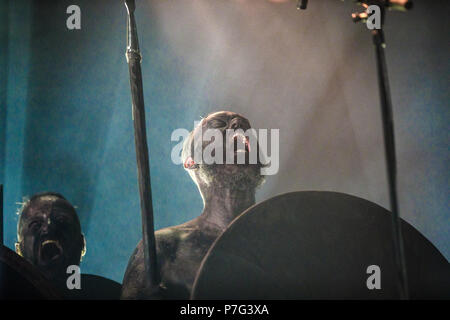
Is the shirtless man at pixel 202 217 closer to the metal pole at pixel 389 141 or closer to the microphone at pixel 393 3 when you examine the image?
the metal pole at pixel 389 141

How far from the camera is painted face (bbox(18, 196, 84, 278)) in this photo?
2435 millimetres

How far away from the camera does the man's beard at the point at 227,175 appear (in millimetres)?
2580

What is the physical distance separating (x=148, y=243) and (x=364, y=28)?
1.86 meters

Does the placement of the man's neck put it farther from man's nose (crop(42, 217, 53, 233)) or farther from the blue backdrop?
man's nose (crop(42, 217, 53, 233))

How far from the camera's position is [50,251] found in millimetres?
2457

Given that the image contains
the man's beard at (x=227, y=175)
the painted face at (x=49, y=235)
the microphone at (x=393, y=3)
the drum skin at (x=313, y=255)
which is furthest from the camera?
the man's beard at (x=227, y=175)

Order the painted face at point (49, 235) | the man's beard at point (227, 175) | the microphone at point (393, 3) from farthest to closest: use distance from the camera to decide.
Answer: the man's beard at point (227, 175) → the painted face at point (49, 235) → the microphone at point (393, 3)

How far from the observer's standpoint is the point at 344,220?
7.41 ft

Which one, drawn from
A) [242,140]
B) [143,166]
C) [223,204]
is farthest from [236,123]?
[143,166]

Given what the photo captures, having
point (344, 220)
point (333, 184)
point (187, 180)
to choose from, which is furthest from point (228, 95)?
point (344, 220)

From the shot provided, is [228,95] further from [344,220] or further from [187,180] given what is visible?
[344,220]

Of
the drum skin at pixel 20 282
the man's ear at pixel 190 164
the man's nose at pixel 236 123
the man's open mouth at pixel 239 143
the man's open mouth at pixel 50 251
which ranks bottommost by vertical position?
the drum skin at pixel 20 282

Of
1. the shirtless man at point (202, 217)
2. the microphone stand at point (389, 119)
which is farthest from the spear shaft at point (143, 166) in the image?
the microphone stand at point (389, 119)

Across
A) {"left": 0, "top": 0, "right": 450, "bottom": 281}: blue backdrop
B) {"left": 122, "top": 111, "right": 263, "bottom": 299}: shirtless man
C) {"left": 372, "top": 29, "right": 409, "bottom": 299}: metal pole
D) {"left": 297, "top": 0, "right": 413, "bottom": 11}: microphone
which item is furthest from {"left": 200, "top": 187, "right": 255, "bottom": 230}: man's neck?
{"left": 297, "top": 0, "right": 413, "bottom": 11}: microphone
